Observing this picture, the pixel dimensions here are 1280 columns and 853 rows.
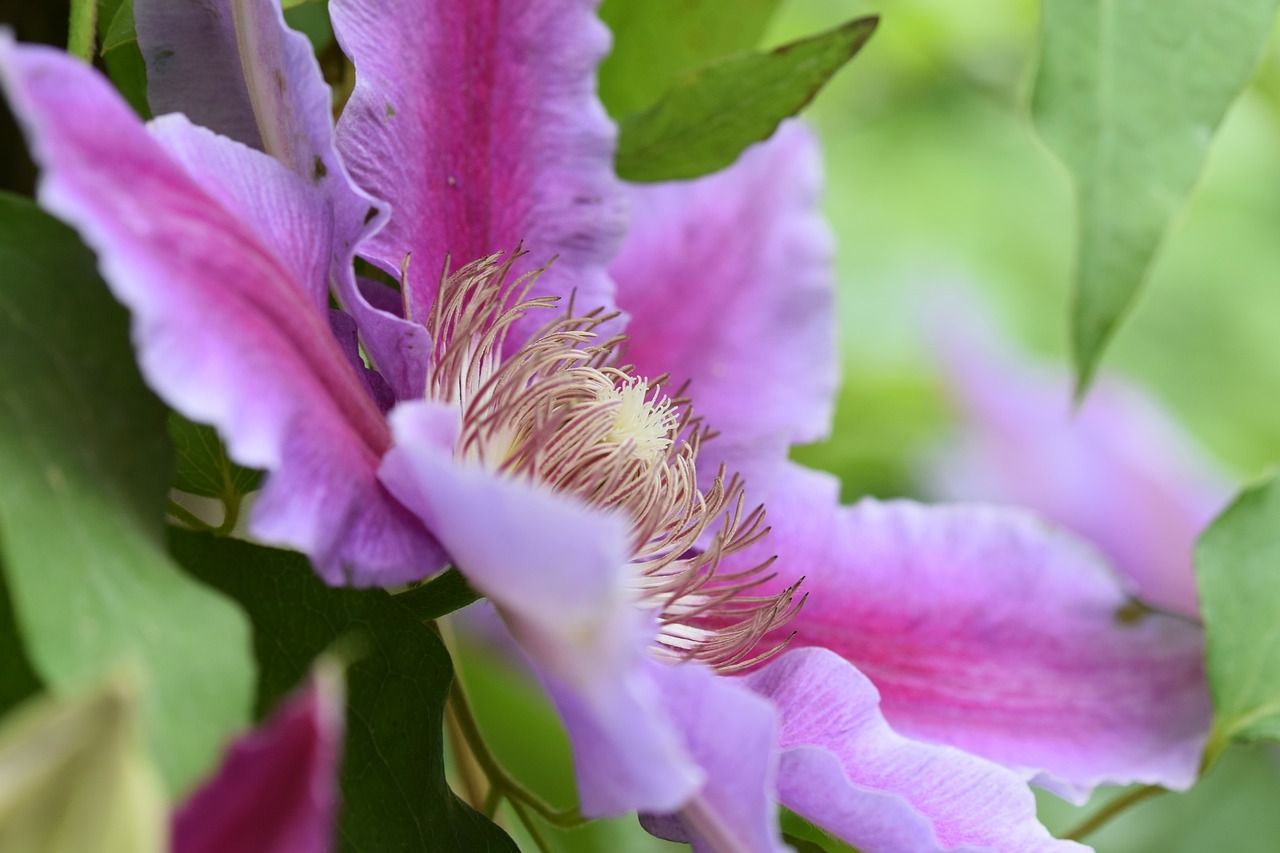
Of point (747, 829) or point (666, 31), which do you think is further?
point (666, 31)

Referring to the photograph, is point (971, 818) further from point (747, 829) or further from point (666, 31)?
point (666, 31)

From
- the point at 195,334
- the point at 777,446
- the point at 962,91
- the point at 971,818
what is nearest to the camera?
the point at 195,334

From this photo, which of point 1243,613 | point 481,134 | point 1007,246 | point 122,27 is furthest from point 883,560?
point 1007,246

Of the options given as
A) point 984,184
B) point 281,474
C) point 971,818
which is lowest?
point 984,184

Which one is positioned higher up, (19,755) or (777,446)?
(19,755)

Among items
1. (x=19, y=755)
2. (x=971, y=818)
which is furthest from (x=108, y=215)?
(x=971, y=818)

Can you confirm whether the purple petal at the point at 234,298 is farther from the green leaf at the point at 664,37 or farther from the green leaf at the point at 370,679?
the green leaf at the point at 664,37

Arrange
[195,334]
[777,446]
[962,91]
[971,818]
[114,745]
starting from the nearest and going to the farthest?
[114,745]
[195,334]
[971,818]
[777,446]
[962,91]

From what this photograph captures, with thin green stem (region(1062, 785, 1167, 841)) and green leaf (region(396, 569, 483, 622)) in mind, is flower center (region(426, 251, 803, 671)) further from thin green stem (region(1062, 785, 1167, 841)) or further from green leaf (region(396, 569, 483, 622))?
thin green stem (region(1062, 785, 1167, 841))
